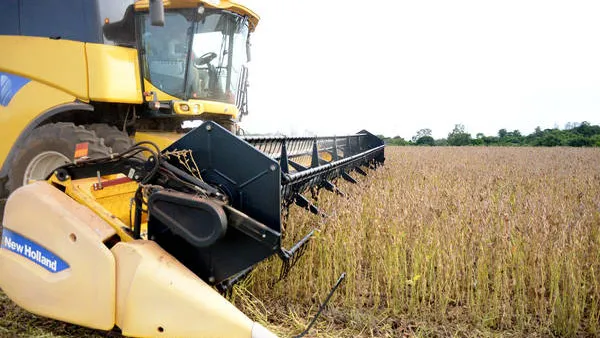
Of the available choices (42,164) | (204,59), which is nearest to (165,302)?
(42,164)

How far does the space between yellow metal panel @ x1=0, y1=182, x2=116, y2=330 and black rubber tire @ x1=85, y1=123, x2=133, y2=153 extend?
150 cm

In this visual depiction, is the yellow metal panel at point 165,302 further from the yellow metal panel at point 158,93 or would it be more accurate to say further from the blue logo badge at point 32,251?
the yellow metal panel at point 158,93

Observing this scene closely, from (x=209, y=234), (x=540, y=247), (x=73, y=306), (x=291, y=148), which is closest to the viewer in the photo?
(x=209, y=234)

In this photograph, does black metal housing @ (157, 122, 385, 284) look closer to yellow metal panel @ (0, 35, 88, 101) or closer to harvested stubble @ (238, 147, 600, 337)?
harvested stubble @ (238, 147, 600, 337)

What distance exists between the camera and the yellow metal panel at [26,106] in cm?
394

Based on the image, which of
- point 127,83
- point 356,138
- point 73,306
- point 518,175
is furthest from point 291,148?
point 518,175

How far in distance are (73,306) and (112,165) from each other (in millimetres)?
731

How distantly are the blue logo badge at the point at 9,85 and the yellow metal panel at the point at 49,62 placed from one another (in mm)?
49

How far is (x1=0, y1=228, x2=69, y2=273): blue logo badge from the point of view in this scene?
206 cm

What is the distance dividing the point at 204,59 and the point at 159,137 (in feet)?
3.29

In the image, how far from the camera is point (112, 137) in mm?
3781

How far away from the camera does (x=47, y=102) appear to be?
396 cm

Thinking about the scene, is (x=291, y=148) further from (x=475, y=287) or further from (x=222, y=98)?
(x=475, y=287)

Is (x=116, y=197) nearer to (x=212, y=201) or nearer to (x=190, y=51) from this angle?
(x=212, y=201)
